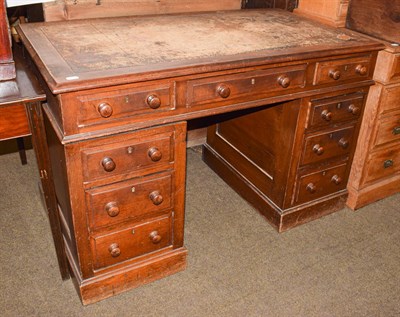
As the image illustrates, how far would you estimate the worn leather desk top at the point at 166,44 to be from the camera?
66.4 inches

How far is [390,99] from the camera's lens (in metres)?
2.53

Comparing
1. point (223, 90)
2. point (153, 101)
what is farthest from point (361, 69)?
point (153, 101)

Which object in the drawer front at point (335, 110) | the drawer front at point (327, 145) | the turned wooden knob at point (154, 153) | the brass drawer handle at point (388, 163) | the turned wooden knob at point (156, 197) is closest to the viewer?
the turned wooden knob at point (154, 153)

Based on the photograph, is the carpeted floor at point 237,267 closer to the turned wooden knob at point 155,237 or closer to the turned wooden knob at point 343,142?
the turned wooden knob at point 155,237

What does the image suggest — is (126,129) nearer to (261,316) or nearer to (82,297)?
(82,297)

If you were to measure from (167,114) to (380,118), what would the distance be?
1411mm

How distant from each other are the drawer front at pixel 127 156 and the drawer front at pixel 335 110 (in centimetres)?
86

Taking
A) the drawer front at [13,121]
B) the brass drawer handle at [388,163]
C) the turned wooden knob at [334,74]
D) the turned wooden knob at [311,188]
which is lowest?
the turned wooden knob at [311,188]

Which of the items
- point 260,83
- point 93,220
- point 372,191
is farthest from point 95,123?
point 372,191

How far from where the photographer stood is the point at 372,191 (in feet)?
9.27

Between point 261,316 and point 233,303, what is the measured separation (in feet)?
0.48

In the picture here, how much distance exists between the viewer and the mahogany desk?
1.71 m

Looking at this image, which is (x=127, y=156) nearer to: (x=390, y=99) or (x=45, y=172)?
(x=45, y=172)

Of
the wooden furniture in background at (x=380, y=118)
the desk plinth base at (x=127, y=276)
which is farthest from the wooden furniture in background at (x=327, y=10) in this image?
the desk plinth base at (x=127, y=276)
